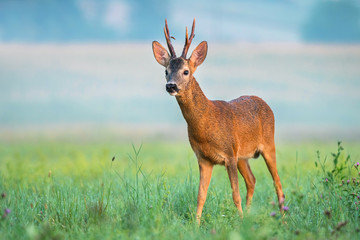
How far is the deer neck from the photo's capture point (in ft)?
22.2

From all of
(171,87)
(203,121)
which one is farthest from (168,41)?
(203,121)

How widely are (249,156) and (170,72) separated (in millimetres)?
2169

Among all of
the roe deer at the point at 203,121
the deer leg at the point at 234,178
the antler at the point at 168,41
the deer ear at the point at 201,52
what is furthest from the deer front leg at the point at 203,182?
the antler at the point at 168,41

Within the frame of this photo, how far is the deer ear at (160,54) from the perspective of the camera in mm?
7191

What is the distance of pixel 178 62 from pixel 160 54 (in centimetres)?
58

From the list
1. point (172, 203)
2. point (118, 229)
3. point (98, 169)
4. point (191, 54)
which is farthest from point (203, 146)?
point (98, 169)

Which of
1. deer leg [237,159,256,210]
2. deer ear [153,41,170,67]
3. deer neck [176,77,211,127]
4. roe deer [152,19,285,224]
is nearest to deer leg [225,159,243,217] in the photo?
roe deer [152,19,285,224]

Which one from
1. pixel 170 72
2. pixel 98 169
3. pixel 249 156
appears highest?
pixel 170 72

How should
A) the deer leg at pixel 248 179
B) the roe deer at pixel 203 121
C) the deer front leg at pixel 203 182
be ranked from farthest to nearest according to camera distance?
the deer leg at pixel 248 179 < the deer front leg at pixel 203 182 < the roe deer at pixel 203 121

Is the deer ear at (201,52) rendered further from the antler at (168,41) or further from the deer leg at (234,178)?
the deer leg at (234,178)

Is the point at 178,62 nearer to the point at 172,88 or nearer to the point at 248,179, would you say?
the point at 172,88

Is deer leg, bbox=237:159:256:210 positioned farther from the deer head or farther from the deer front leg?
the deer head

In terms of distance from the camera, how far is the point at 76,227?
584 cm

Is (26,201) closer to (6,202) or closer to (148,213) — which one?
(6,202)
